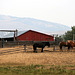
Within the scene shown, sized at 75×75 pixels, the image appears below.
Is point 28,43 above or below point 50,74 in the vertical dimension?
above

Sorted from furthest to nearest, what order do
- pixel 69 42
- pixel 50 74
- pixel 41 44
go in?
pixel 69 42 < pixel 41 44 < pixel 50 74

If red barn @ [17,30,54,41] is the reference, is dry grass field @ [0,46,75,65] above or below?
below

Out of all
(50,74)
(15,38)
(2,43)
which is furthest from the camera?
(15,38)

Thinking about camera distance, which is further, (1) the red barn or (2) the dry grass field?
(1) the red barn

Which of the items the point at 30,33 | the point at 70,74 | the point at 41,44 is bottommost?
the point at 70,74

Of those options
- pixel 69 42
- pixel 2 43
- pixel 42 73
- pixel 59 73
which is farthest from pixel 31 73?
pixel 2 43

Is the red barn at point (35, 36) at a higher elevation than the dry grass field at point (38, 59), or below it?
higher

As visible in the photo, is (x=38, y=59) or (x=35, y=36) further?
(x=35, y=36)

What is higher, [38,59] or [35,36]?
[35,36]

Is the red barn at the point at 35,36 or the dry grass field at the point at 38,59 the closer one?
the dry grass field at the point at 38,59

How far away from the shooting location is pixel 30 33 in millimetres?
43031

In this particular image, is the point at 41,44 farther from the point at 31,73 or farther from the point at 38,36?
the point at 38,36

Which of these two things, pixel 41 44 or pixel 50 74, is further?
pixel 41 44

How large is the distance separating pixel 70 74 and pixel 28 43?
25.3m
